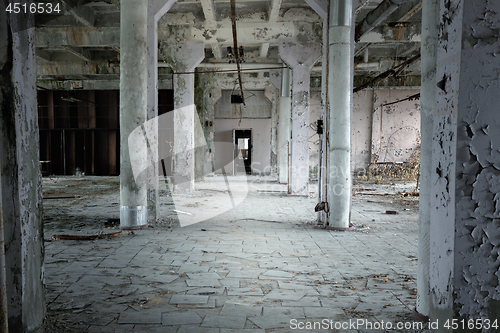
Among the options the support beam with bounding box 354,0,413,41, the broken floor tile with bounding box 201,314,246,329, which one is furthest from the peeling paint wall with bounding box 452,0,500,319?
the support beam with bounding box 354,0,413,41

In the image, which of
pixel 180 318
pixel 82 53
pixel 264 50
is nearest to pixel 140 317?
pixel 180 318

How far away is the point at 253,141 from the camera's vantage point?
24062mm

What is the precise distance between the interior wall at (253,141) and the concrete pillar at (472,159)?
21.7 m

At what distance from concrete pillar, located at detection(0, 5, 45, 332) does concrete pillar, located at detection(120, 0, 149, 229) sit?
3.81 meters

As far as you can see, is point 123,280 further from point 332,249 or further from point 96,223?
point 96,223

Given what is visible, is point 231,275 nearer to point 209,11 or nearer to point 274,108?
point 209,11

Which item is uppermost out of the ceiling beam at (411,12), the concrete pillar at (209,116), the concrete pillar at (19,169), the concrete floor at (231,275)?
the ceiling beam at (411,12)

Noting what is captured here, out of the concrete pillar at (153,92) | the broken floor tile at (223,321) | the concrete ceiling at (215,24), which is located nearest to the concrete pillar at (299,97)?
the concrete ceiling at (215,24)

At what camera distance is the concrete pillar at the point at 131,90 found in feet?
20.9

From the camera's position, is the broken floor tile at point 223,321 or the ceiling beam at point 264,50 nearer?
the broken floor tile at point 223,321

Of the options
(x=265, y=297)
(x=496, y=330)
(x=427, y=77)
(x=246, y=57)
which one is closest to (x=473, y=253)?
(x=496, y=330)

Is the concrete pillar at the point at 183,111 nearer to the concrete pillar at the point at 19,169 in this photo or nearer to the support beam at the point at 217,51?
the support beam at the point at 217,51

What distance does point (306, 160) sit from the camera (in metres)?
11.6

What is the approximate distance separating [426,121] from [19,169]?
3.15m
